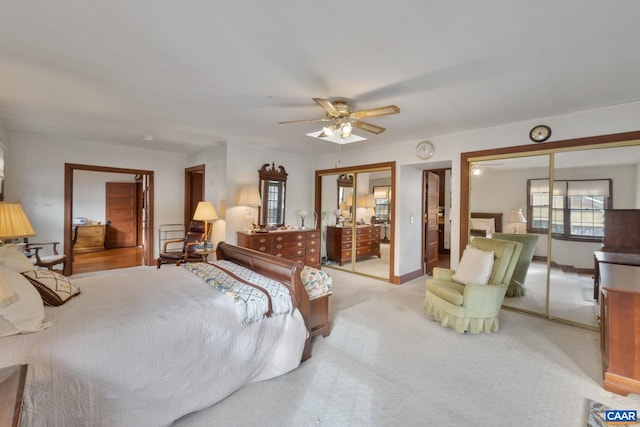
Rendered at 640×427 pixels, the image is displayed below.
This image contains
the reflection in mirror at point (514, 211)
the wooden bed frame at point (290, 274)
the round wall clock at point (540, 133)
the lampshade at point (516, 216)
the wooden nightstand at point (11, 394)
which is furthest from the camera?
the lampshade at point (516, 216)

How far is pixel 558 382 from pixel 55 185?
6942 mm

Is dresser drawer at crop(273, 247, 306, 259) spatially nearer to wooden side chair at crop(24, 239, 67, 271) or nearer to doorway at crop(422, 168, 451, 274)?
doorway at crop(422, 168, 451, 274)

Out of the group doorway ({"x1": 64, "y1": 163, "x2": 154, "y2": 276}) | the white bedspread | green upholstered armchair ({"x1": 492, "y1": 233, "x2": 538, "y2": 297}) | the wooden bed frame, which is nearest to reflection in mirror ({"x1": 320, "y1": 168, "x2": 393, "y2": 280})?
green upholstered armchair ({"x1": 492, "y1": 233, "x2": 538, "y2": 297})

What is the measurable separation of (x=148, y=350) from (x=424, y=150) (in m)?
4.24

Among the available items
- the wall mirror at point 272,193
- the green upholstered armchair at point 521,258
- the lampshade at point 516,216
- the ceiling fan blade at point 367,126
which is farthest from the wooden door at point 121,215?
the lampshade at point 516,216

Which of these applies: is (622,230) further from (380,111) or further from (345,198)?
(345,198)

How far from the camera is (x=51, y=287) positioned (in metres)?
1.94

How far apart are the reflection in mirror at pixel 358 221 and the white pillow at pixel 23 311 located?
4.49 m

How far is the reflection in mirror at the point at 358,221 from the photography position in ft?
17.3

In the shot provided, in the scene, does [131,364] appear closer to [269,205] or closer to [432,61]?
[432,61]

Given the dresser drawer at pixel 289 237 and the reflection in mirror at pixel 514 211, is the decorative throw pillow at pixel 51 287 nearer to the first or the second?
the dresser drawer at pixel 289 237

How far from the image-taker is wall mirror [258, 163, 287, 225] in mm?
5363

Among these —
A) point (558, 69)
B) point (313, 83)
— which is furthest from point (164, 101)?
point (558, 69)

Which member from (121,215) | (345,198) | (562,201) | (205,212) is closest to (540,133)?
(562,201)
